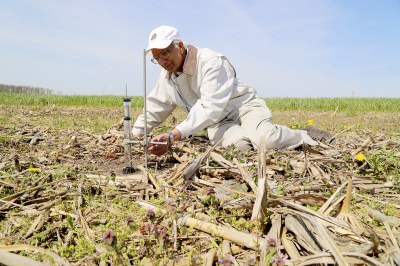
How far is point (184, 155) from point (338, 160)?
150cm

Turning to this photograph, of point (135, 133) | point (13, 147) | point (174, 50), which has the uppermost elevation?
point (174, 50)

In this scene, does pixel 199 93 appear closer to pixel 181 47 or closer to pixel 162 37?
pixel 181 47

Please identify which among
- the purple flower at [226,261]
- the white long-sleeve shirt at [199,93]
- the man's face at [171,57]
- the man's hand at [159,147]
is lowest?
the purple flower at [226,261]

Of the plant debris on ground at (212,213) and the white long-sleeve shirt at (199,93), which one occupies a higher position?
the white long-sleeve shirt at (199,93)

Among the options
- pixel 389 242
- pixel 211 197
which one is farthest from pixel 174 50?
pixel 389 242

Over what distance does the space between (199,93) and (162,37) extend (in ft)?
3.09

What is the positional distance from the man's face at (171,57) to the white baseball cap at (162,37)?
106 mm

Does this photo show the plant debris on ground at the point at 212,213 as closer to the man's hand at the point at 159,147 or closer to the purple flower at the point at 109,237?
the purple flower at the point at 109,237

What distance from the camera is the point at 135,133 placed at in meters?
3.96

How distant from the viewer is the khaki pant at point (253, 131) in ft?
12.3

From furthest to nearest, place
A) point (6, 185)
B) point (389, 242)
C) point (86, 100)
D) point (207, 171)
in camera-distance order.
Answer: point (86, 100) < point (207, 171) < point (6, 185) < point (389, 242)

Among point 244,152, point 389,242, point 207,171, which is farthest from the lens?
point 244,152

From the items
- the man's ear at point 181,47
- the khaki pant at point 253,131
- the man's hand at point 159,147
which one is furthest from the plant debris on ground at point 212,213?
the man's ear at point 181,47

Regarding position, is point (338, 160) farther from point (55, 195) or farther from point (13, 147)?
point (13, 147)
